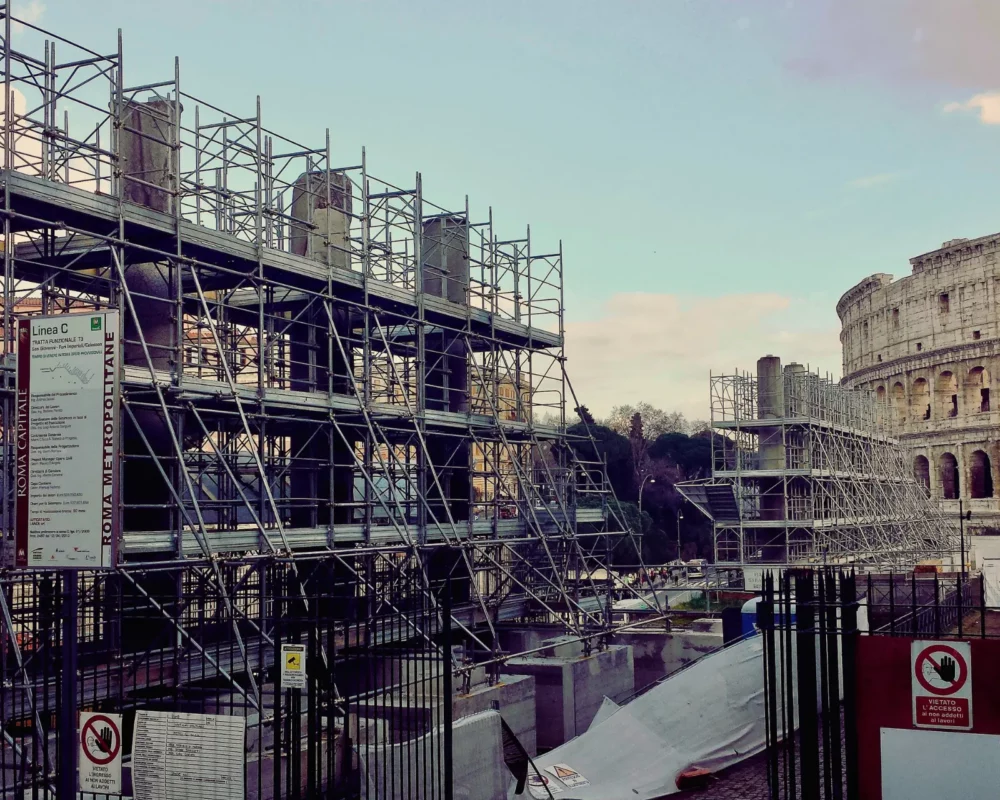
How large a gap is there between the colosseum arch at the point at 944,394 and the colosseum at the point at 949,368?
0.06 metres

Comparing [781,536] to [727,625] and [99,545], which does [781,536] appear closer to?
[727,625]

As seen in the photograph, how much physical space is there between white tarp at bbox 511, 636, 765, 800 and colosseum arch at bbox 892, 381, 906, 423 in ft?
190

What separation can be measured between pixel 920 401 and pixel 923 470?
4.26 metres

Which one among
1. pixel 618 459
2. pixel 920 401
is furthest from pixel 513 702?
pixel 920 401

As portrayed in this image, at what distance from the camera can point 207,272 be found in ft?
71.6

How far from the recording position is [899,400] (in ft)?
238

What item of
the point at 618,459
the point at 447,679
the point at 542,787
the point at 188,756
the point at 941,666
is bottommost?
the point at 542,787

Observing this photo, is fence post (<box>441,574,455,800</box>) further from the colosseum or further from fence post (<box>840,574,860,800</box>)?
the colosseum

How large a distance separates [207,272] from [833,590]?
15468 mm

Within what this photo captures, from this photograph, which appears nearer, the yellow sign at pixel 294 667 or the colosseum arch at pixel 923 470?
the yellow sign at pixel 294 667

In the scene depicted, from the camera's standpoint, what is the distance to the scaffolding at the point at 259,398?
16.6 meters

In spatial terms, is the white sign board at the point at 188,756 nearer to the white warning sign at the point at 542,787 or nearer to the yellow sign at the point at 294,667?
the yellow sign at the point at 294,667

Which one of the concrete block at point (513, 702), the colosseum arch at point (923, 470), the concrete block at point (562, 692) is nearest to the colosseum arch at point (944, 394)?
the colosseum arch at point (923, 470)

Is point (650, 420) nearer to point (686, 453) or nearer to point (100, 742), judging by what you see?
point (686, 453)
